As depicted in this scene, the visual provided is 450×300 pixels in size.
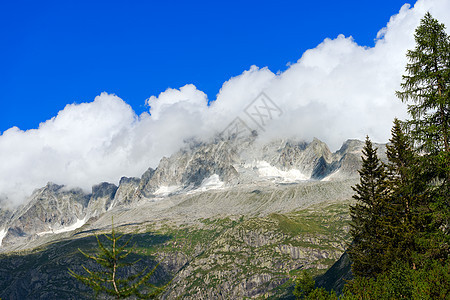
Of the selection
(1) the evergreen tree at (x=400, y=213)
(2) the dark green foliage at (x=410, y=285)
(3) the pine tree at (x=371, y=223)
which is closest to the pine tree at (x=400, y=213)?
(1) the evergreen tree at (x=400, y=213)

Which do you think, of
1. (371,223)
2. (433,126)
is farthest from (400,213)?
(433,126)

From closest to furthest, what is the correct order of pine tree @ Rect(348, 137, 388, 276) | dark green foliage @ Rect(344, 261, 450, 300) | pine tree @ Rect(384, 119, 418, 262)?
dark green foliage @ Rect(344, 261, 450, 300) < pine tree @ Rect(384, 119, 418, 262) < pine tree @ Rect(348, 137, 388, 276)

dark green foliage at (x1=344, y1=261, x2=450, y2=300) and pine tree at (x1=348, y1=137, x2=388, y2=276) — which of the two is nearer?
dark green foliage at (x1=344, y1=261, x2=450, y2=300)

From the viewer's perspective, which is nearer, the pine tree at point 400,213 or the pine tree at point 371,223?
the pine tree at point 400,213

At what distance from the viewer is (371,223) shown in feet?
137

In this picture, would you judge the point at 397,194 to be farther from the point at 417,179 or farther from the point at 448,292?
the point at 448,292

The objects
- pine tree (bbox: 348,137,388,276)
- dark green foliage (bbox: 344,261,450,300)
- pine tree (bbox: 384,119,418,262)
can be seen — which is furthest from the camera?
pine tree (bbox: 348,137,388,276)

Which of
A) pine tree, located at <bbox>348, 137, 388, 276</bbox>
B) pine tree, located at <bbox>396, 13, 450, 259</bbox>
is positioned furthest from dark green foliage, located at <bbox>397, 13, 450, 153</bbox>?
pine tree, located at <bbox>348, 137, 388, 276</bbox>

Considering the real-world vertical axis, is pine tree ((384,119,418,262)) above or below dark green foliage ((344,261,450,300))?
above

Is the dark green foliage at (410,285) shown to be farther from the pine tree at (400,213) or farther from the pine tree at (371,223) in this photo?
the pine tree at (371,223)

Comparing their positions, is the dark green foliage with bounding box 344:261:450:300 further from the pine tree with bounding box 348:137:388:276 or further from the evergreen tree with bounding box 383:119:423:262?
the pine tree with bounding box 348:137:388:276

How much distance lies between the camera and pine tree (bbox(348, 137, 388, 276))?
129 ft

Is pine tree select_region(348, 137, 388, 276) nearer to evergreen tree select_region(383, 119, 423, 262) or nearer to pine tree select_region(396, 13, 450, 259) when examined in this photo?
evergreen tree select_region(383, 119, 423, 262)

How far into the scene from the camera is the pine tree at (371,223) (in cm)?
3919
